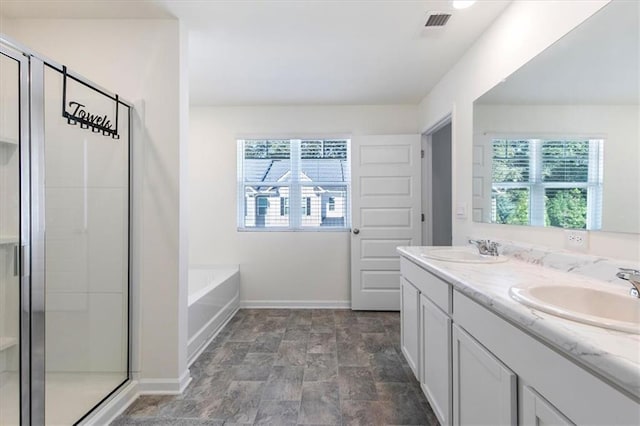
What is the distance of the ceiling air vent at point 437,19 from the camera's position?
195cm

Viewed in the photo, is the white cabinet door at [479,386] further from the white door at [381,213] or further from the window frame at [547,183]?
the white door at [381,213]

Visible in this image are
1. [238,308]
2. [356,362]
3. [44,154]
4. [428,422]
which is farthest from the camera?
[238,308]

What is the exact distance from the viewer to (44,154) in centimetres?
150

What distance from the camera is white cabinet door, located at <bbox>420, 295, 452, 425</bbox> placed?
1.45 m

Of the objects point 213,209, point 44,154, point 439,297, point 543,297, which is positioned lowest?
point 439,297

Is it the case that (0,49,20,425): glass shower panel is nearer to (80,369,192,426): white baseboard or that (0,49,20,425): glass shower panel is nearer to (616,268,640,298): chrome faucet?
(80,369,192,426): white baseboard

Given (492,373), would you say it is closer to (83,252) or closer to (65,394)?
(65,394)

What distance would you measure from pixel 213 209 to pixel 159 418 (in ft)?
7.71

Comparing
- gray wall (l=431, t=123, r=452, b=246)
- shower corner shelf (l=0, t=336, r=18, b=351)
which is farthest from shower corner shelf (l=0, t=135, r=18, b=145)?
gray wall (l=431, t=123, r=452, b=246)

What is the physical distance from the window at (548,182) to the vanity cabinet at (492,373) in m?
0.65

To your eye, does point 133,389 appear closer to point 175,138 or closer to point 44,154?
point 44,154

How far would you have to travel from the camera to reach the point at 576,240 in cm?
141

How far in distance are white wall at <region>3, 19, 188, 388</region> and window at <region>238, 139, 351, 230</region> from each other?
1.75m

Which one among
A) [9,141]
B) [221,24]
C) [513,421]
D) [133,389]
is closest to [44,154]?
[9,141]
